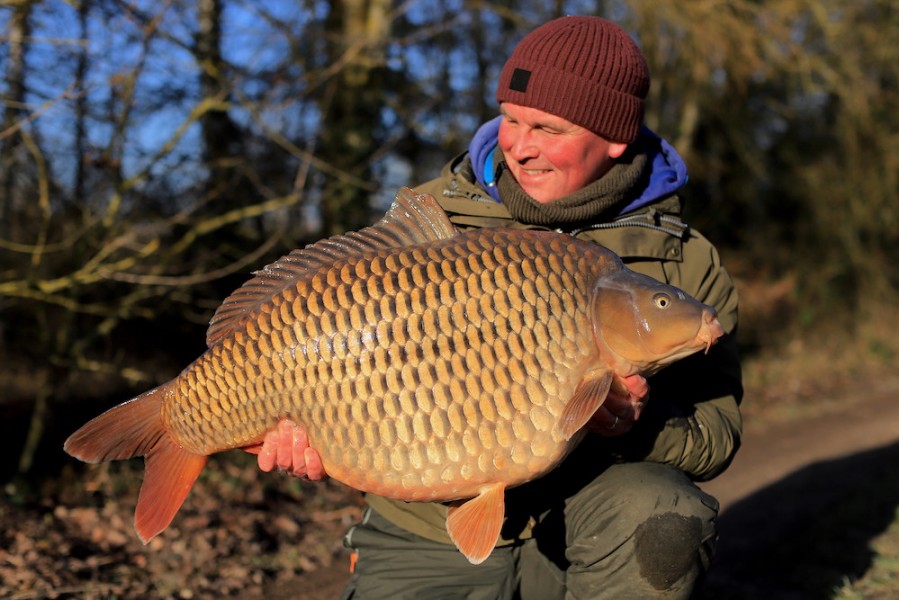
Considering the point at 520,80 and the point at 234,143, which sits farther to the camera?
the point at 234,143

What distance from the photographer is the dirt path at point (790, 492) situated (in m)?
2.79

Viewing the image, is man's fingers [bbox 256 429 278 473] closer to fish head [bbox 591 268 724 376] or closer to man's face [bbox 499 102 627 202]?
fish head [bbox 591 268 724 376]

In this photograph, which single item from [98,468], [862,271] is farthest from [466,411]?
[862,271]

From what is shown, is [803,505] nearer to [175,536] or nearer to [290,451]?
[175,536]

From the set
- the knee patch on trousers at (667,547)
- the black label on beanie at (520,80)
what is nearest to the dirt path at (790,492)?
the knee patch on trousers at (667,547)

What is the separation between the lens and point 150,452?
1.69m

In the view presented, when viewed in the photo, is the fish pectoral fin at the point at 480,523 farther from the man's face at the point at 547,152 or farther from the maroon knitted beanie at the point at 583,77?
the maroon knitted beanie at the point at 583,77

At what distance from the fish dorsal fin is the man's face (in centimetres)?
36

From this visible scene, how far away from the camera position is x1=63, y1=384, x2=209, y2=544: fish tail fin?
1654mm

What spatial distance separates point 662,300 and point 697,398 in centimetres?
60

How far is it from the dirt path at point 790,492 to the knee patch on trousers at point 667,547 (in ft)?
3.46

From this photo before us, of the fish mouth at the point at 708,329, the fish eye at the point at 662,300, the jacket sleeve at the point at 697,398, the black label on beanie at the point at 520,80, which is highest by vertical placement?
the black label on beanie at the point at 520,80

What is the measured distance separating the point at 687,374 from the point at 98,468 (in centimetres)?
276

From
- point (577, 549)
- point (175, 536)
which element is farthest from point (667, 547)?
point (175, 536)
